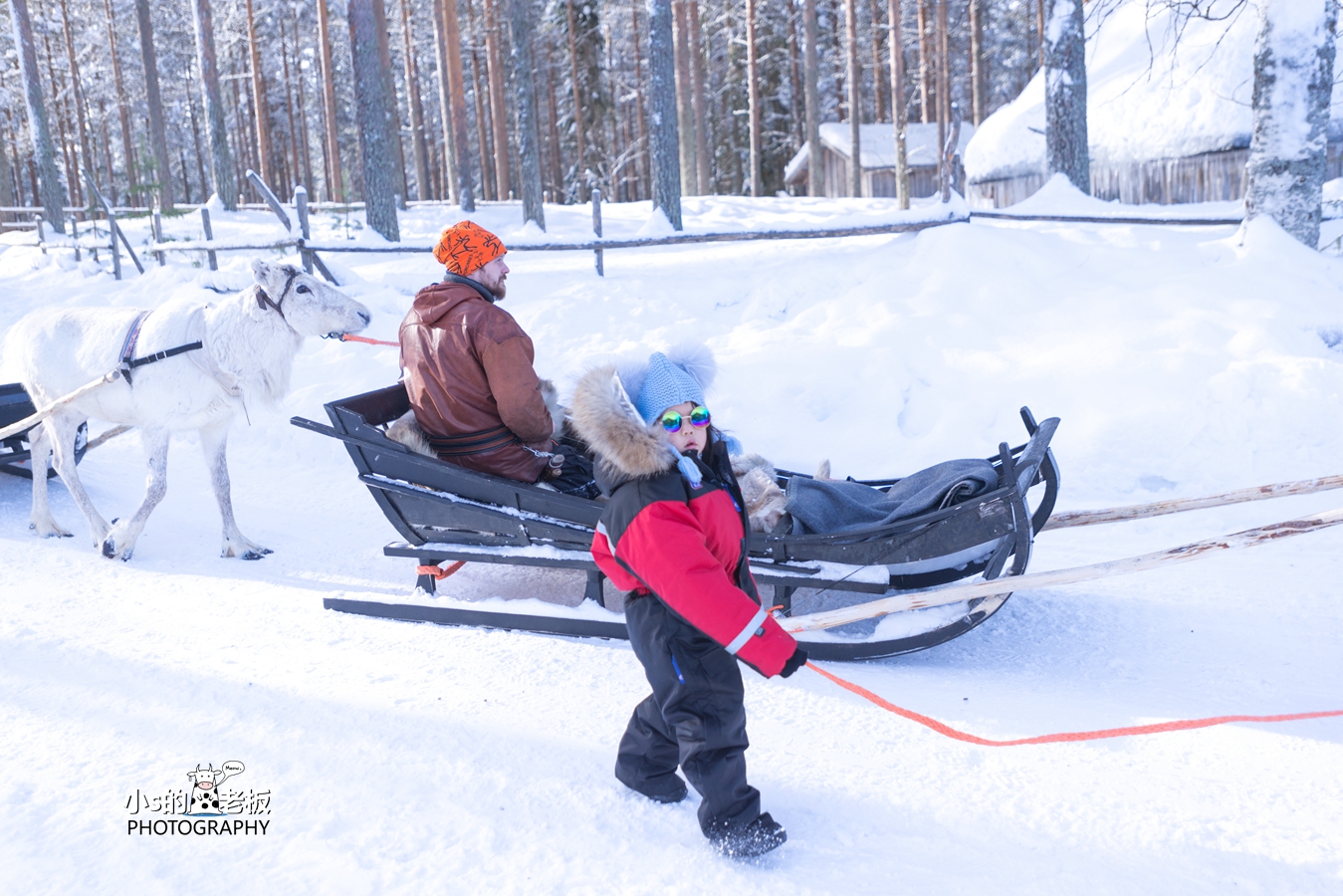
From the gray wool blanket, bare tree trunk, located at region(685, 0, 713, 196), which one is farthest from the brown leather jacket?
bare tree trunk, located at region(685, 0, 713, 196)

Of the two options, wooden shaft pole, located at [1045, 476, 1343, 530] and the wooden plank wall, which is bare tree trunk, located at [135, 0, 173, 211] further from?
wooden shaft pole, located at [1045, 476, 1343, 530]

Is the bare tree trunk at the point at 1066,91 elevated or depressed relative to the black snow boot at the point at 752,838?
elevated

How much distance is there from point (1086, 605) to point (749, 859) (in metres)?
2.32

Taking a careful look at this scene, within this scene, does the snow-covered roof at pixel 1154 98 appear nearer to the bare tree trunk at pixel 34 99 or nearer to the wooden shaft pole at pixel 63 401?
the wooden shaft pole at pixel 63 401

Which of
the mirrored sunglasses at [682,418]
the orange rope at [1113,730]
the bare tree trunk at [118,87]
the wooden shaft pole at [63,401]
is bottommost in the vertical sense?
the orange rope at [1113,730]

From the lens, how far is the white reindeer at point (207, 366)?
4809 millimetres

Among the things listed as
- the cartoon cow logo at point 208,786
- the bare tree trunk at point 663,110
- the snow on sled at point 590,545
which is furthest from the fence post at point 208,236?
the cartoon cow logo at point 208,786

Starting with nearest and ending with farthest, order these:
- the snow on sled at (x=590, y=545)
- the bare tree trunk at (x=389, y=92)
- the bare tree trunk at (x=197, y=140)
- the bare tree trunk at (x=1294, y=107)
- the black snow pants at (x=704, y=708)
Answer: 1. the black snow pants at (x=704, y=708)
2. the snow on sled at (x=590, y=545)
3. the bare tree trunk at (x=1294, y=107)
4. the bare tree trunk at (x=389, y=92)
5. the bare tree trunk at (x=197, y=140)

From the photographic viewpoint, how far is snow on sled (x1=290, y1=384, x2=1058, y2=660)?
10.5ft

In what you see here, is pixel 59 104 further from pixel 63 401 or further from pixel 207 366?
pixel 207 366

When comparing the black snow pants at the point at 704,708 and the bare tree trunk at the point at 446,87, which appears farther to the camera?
the bare tree trunk at the point at 446,87

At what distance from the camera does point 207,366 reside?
16.0ft

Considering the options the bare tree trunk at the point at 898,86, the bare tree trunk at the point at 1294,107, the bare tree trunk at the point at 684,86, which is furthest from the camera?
the bare tree trunk at the point at 684,86

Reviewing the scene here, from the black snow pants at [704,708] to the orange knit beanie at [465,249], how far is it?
2.13 m
